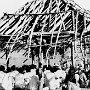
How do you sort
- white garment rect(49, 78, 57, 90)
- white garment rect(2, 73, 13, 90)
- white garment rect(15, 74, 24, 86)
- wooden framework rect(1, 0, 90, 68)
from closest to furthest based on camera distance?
white garment rect(49, 78, 57, 90), white garment rect(2, 73, 13, 90), white garment rect(15, 74, 24, 86), wooden framework rect(1, 0, 90, 68)

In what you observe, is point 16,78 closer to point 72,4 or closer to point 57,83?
point 57,83

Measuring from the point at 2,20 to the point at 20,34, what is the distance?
284 cm

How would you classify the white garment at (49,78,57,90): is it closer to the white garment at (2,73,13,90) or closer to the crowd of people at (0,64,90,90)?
the crowd of people at (0,64,90,90)

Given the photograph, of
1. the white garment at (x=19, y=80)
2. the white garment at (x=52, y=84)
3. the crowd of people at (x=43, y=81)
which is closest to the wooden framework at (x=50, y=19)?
the crowd of people at (x=43, y=81)

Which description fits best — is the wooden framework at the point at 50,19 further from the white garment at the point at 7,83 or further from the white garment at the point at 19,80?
the white garment at the point at 7,83

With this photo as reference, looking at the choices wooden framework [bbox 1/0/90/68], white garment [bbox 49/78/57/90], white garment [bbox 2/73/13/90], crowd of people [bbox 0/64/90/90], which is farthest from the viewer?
wooden framework [bbox 1/0/90/68]

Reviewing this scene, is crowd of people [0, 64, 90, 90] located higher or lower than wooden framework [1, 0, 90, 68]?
lower

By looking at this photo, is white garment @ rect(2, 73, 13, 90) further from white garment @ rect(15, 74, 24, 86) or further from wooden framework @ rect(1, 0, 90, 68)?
wooden framework @ rect(1, 0, 90, 68)

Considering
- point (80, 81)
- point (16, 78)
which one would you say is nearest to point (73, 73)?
point (80, 81)

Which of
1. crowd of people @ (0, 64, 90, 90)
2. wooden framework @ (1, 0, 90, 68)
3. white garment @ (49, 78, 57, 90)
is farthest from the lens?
wooden framework @ (1, 0, 90, 68)

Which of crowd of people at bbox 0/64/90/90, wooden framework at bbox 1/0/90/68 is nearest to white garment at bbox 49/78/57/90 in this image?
crowd of people at bbox 0/64/90/90

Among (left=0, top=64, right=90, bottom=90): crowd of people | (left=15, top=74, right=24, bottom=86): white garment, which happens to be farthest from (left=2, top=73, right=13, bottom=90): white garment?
(left=15, top=74, right=24, bottom=86): white garment

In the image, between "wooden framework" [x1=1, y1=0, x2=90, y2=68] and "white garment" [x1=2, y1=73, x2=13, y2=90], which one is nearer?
"white garment" [x1=2, y1=73, x2=13, y2=90]

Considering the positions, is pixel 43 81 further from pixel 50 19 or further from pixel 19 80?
pixel 50 19
